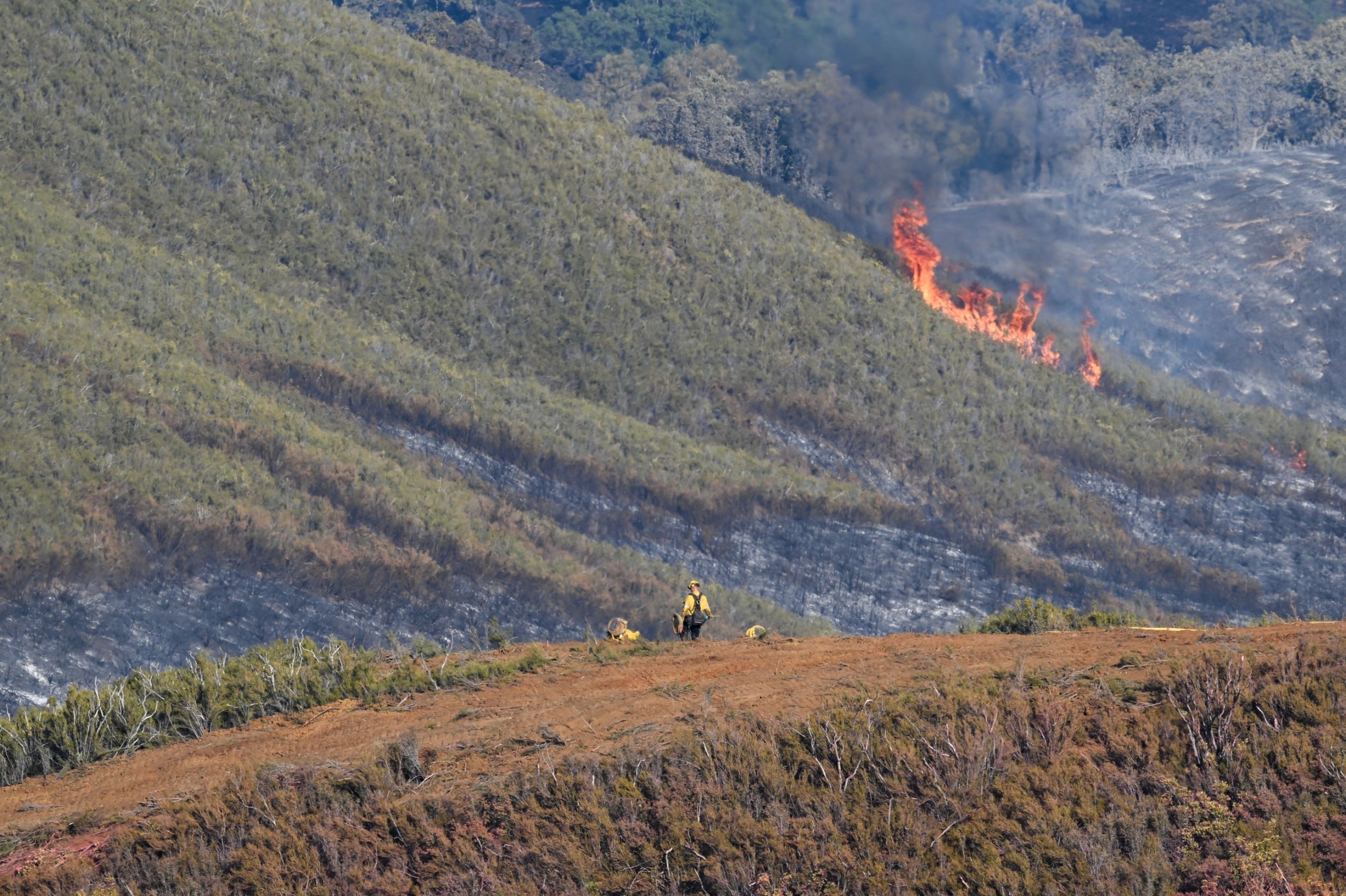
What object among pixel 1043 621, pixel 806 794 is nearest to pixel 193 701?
pixel 806 794

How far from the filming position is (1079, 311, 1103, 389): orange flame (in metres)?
65.4

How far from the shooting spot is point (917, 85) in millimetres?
74125

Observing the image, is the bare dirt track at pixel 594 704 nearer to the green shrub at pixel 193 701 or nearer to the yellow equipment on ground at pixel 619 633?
the green shrub at pixel 193 701

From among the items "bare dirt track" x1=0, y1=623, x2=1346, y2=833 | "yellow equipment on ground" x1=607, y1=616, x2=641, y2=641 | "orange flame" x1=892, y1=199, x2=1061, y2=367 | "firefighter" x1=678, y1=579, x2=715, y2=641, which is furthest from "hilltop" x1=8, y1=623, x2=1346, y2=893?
"orange flame" x1=892, y1=199, x2=1061, y2=367

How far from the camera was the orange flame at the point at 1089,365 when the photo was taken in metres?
65.4

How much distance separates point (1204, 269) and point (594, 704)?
67932 mm

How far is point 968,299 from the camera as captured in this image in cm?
6856

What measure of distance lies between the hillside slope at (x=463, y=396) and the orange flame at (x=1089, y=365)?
4.10ft

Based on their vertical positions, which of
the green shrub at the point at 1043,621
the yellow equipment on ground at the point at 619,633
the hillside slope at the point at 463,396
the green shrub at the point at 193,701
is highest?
the green shrub at the point at 1043,621

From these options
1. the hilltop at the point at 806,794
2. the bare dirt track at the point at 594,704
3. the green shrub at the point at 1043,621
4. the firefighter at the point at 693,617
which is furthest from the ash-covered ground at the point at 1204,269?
the hilltop at the point at 806,794

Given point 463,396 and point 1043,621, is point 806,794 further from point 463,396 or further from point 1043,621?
point 463,396

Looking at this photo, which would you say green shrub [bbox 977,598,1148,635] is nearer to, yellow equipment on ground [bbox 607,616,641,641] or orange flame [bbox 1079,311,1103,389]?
yellow equipment on ground [bbox 607,616,641,641]

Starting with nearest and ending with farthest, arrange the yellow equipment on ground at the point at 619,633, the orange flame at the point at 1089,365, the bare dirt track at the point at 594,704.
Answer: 1. the bare dirt track at the point at 594,704
2. the yellow equipment on ground at the point at 619,633
3. the orange flame at the point at 1089,365

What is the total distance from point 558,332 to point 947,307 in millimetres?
19872
